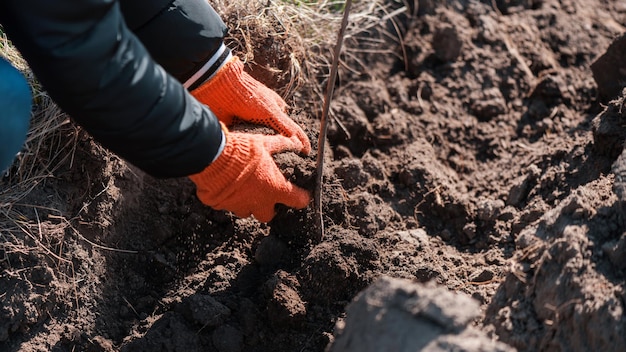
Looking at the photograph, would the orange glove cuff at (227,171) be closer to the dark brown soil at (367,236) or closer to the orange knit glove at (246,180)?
the orange knit glove at (246,180)

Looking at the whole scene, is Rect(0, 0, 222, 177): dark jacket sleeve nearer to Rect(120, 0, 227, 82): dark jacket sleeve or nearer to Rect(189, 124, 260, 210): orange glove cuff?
Rect(189, 124, 260, 210): orange glove cuff

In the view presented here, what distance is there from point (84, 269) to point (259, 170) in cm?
67

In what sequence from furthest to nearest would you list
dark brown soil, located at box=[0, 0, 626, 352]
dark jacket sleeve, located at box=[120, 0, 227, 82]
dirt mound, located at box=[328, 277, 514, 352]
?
dark jacket sleeve, located at box=[120, 0, 227, 82]
dark brown soil, located at box=[0, 0, 626, 352]
dirt mound, located at box=[328, 277, 514, 352]

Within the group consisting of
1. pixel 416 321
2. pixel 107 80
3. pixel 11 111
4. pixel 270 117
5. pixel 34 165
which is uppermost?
pixel 107 80

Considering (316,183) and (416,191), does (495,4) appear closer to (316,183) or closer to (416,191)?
(416,191)

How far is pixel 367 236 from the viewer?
2686mm

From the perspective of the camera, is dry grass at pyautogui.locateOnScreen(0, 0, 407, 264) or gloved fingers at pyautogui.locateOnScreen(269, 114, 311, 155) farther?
gloved fingers at pyautogui.locateOnScreen(269, 114, 311, 155)

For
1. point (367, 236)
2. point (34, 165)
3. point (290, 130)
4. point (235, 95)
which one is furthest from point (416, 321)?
point (34, 165)

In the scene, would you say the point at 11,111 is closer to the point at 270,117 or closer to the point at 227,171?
the point at 227,171

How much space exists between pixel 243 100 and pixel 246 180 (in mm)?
394

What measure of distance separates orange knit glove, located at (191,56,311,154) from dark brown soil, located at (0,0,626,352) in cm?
16

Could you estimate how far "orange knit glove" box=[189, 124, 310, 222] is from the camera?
7.60ft

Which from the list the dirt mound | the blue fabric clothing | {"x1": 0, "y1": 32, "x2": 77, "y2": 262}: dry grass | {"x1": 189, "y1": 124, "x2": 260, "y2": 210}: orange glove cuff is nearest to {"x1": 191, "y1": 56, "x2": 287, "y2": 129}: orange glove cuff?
{"x1": 189, "y1": 124, "x2": 260, "y2": 210}: orange glove cuff

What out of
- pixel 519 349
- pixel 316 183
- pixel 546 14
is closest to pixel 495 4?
pixel 546 14
